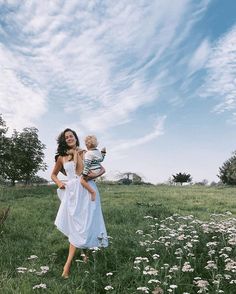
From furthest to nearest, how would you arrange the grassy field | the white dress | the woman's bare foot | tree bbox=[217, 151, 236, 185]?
tree bbox=[217, 151, 236, 185], the white dress, the woman's bare foot, the grassy field

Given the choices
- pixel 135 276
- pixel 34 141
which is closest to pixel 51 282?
pixel 135 276

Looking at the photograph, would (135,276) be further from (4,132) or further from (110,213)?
(4,132)

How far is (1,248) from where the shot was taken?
35.7ft

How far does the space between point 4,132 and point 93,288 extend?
34.2 metres

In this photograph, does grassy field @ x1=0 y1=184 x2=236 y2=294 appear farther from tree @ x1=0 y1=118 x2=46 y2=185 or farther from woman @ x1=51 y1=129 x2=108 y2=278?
tree @ x1=0 y1=118 x2=46 y2=185

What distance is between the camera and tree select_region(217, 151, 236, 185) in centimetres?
6562

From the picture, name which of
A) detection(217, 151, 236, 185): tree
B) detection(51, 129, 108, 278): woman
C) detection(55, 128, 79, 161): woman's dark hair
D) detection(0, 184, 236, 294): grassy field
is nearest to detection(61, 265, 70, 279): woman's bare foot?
detection(0, 184, 236, 294): grassy field

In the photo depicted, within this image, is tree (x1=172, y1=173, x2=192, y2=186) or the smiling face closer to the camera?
the smiling face

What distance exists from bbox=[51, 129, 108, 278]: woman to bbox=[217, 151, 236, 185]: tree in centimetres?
5670

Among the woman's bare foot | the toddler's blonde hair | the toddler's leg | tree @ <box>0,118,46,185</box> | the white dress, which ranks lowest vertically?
the woman's bare foot

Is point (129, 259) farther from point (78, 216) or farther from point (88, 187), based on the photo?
point (88, 187)

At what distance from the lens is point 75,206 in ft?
30.2

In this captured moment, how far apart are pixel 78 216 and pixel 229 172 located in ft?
196

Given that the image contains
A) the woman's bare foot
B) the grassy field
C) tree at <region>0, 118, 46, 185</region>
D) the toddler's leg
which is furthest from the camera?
tree at <region>0, 118, 46, 185</region>
